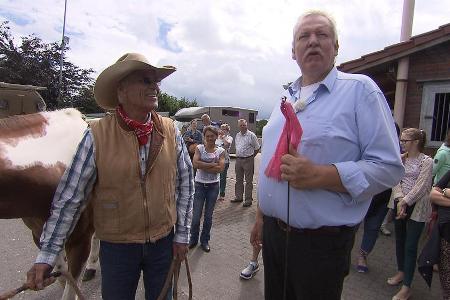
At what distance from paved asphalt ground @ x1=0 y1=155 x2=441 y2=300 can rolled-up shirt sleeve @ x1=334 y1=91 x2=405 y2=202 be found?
2.66 m

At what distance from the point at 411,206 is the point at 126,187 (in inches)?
128

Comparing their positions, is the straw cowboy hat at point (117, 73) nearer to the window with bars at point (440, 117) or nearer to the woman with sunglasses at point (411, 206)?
the woman with sunglasses at point (411, 206)

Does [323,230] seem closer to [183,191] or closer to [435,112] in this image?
[183,191]

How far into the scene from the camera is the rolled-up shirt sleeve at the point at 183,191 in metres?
2.27

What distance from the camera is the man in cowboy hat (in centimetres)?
189

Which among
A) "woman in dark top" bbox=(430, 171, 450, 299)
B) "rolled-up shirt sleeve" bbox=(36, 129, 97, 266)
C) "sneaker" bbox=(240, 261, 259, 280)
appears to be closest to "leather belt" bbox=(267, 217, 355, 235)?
"rolled-up shirt sleeve" bbox=(36, 129, 97, 266)

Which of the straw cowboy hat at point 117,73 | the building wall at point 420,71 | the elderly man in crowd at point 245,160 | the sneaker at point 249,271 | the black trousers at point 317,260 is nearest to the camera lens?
the black trousers at point 317,260

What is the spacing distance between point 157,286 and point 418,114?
242 inches

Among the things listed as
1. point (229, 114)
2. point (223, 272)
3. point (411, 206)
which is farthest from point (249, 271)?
point (229, 114)

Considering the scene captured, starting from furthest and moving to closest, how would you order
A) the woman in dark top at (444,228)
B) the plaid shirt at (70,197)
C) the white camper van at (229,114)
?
the white camper van at (229,114) < the woman in dark top at (444,228) < the plaid shirt at (70,197)

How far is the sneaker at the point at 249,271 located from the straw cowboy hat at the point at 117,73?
2808mm

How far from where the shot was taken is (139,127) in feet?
6.61

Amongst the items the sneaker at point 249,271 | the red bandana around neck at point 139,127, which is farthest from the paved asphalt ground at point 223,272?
the red bandana around neck at point 139,127

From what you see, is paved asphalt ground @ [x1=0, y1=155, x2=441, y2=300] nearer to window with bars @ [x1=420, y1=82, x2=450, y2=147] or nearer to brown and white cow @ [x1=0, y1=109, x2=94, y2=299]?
brown and white cow @ [x1=0, y1=109, x2=94, y2=299]
